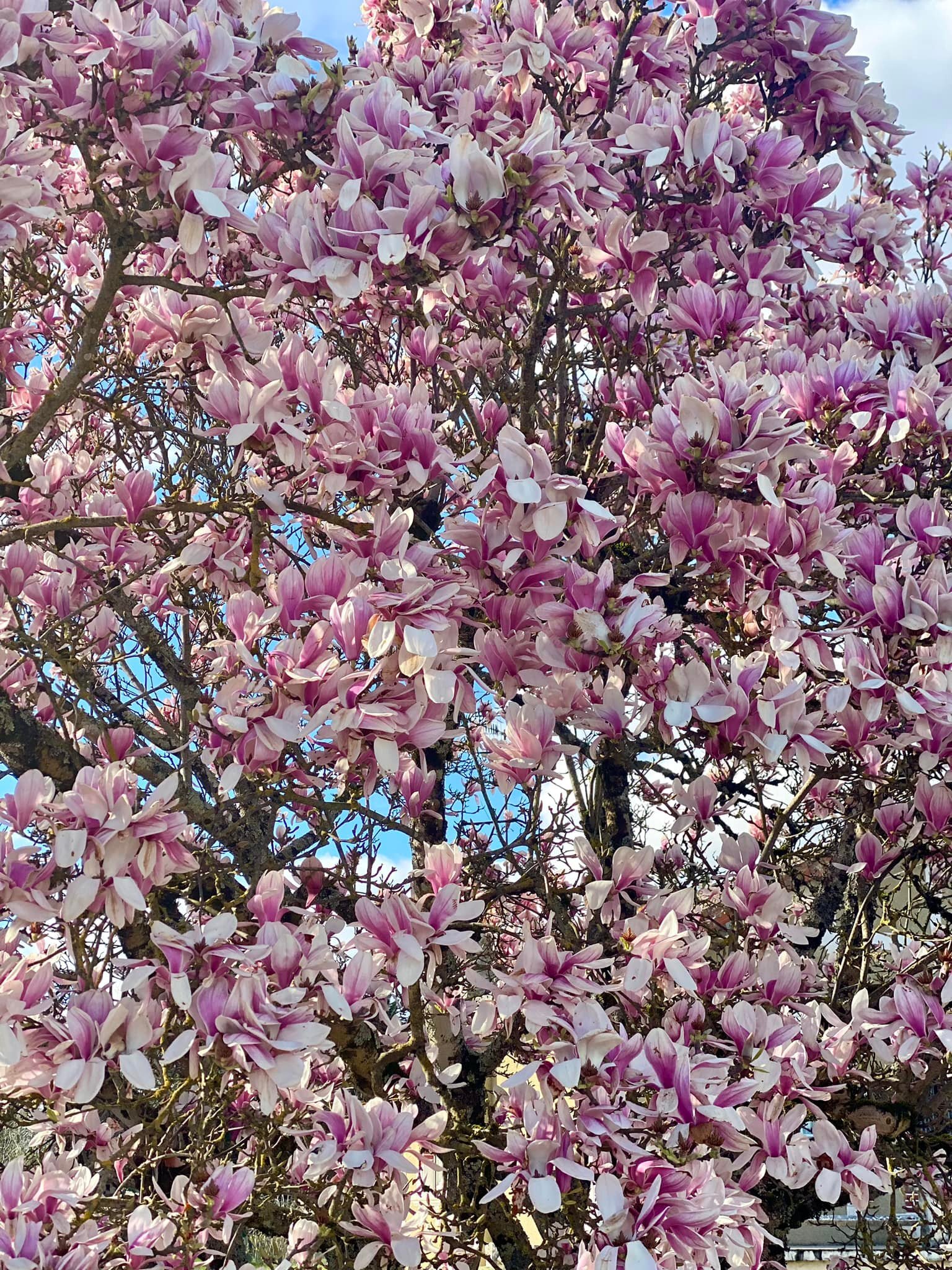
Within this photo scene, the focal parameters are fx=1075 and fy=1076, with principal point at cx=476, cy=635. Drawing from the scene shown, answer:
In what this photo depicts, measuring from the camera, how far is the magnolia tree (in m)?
1.99

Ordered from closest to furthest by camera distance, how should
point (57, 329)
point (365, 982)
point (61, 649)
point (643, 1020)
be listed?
1. point (365, 982)
2. point (643, 1020)
3. point (61, 649)
4. point (57, 329)

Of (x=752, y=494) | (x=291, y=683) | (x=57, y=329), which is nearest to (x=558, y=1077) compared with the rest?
(x=291, y=683)

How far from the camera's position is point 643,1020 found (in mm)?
2496

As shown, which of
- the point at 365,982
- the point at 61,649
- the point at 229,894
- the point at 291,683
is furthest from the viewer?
the point at 229,894

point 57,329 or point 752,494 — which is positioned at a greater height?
point 57,329

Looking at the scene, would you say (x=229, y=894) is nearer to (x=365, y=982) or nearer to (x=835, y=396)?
(x=365, y=982)

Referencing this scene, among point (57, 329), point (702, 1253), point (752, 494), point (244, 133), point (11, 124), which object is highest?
point (57, 329)

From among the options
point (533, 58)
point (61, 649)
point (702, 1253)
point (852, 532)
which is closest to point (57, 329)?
point (61, 649)

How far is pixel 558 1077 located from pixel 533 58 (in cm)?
229

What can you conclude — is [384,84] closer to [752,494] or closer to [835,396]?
[752,494]

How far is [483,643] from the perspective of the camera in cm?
218

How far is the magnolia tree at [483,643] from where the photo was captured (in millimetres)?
1991

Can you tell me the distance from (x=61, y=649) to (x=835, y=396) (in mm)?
2224

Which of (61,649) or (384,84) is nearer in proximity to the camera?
(384,84)
